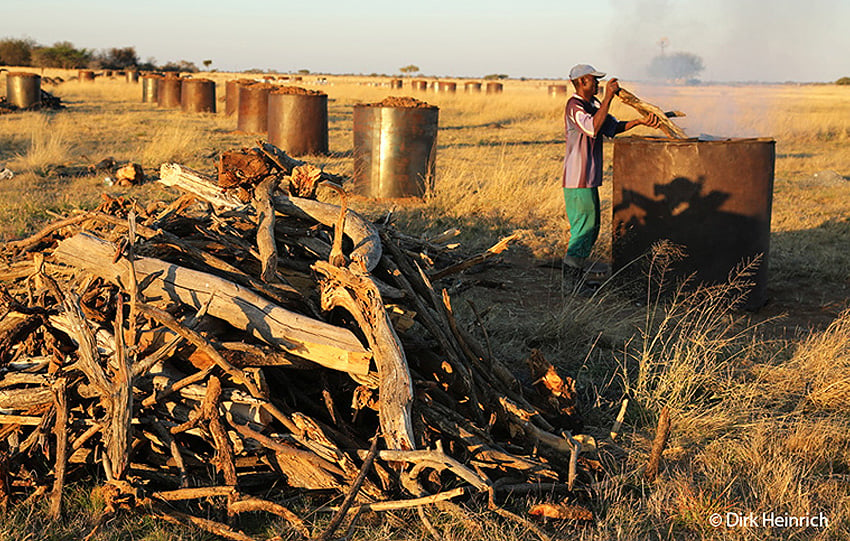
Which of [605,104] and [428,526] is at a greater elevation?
[605,104]

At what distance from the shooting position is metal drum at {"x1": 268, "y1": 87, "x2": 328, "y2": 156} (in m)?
13.9

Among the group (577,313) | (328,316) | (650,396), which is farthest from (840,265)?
(328,316)

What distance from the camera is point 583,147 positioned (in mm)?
6391

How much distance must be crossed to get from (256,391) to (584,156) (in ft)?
13.4

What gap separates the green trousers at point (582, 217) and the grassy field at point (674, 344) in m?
0.38

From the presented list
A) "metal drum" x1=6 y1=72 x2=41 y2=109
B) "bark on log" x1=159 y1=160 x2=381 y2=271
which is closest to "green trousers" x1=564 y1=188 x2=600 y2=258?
"bark on log" x1=159 y1=160 x2=381 y2=271

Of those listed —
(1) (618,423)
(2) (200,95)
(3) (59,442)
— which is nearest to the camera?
(3) (59,442)

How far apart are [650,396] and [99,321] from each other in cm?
272

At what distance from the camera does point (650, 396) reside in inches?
158

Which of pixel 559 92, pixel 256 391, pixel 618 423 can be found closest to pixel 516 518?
pixel 618 423

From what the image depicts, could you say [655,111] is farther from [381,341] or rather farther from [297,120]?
[297,120]

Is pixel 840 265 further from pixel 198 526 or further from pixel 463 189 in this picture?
pixel 198 526

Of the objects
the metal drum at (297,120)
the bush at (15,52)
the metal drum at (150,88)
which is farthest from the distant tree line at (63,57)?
the metal drum at (297,120)

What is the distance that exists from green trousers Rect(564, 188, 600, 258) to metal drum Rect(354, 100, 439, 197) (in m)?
3.76
